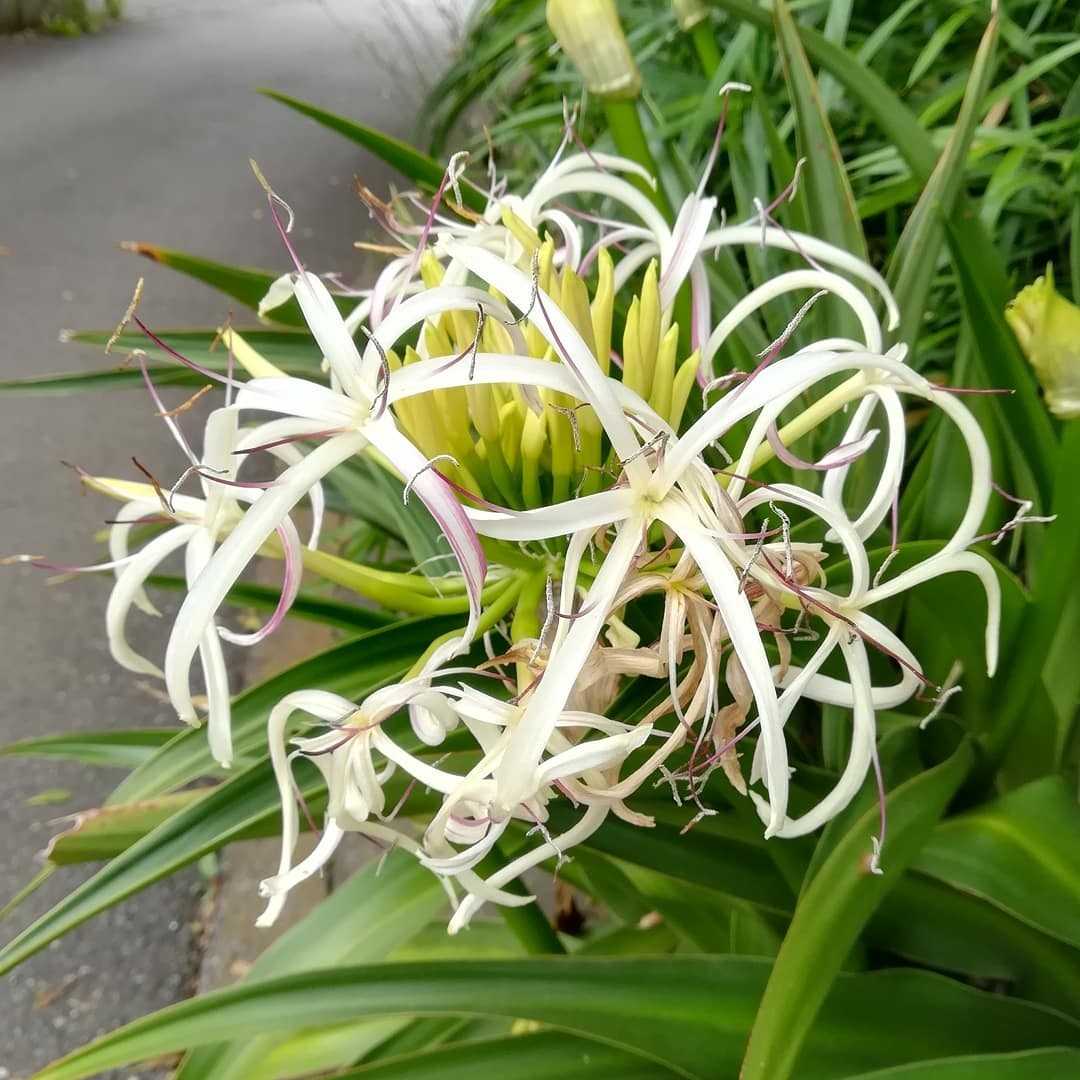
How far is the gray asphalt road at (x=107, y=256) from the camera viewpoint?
36.2 inches

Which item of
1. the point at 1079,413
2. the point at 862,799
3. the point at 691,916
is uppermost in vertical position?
the point at 1079,413

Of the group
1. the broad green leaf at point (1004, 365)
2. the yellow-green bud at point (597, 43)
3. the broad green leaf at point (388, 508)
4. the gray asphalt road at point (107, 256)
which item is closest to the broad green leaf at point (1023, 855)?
the broad green leaf at point (1004, 365)

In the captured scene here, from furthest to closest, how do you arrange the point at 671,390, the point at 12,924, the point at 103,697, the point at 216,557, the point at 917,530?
the point at 103,697
the point at 12,924
the point at 917,530
the point at 671,390
the point at 216,557

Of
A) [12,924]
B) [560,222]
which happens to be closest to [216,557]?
[560,222]

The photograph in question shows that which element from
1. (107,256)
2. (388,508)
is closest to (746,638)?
(388,508)

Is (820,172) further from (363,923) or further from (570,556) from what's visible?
(363,923)

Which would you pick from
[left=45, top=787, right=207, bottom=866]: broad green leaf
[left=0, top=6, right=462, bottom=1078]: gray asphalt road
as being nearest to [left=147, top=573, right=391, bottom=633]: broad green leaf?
[left=45, top=787, right=207, bottom=866]: broad green leaf

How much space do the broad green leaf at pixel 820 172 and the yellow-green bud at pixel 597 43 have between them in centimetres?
8

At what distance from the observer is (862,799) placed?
1.24ft

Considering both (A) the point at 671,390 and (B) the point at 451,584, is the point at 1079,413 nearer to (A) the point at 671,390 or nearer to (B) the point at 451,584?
(A) the point at 671,390

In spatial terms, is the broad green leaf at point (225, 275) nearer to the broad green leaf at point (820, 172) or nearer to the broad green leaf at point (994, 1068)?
the broad green leaf at point (820, 172)

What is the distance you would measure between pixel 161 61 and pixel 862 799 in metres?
4.47

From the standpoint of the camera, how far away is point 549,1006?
14.0 inches

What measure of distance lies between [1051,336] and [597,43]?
0.85ft
